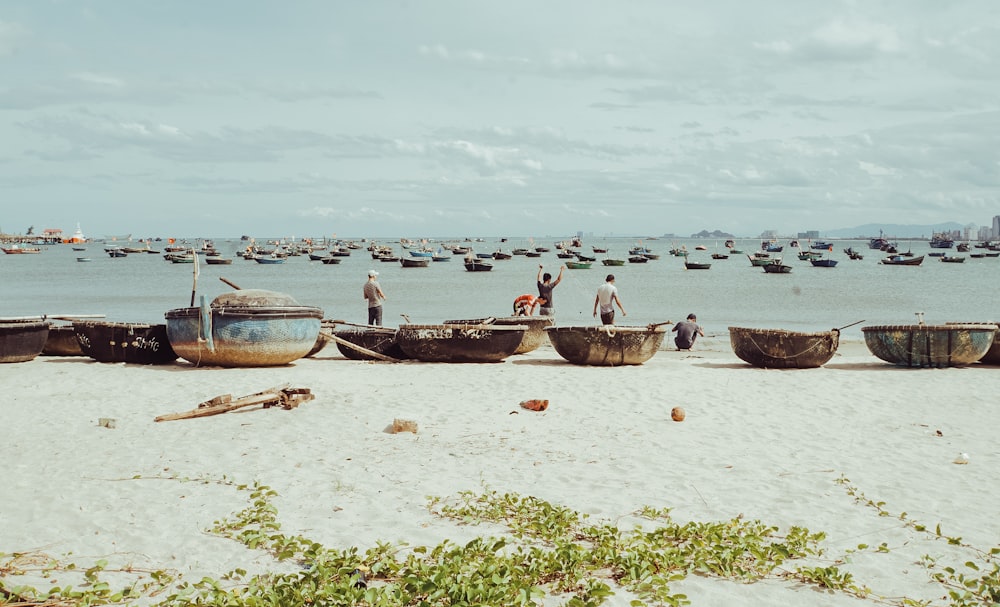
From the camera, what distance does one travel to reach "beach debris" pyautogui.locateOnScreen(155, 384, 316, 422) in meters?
10.1

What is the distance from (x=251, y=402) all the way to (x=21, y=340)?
7.40 metres

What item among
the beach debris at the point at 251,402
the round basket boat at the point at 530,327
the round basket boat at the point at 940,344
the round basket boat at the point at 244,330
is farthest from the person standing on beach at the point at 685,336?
the beach debris at the point at 251,402

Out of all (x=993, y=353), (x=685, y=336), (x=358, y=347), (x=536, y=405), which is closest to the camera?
(x=536, y=405)

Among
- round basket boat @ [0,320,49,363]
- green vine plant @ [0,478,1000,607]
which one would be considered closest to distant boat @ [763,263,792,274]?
round basket boat @ [0,320,49,363]

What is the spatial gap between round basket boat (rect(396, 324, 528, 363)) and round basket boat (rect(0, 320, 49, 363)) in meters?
6.58

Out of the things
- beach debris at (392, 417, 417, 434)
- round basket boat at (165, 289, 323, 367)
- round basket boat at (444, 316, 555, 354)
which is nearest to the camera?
beach debris at (392, 417, 417, 434)

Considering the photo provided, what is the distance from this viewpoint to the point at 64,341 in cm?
1666

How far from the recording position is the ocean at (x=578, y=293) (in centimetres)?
3678

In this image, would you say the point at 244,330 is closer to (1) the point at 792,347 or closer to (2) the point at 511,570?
(1) the point at 792,347

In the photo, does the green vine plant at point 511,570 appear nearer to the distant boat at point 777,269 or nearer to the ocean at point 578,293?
the ocean at point 578,293

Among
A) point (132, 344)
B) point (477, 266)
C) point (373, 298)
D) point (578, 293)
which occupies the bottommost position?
point (578, 293)

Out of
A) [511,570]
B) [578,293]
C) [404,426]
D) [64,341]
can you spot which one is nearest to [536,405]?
[404,426]

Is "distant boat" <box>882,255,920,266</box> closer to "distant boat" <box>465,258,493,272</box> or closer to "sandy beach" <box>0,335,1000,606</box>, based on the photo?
"distant boat" <box>465,258,493,272</box>

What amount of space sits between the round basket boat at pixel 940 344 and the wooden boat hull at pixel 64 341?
1563 centimetres
